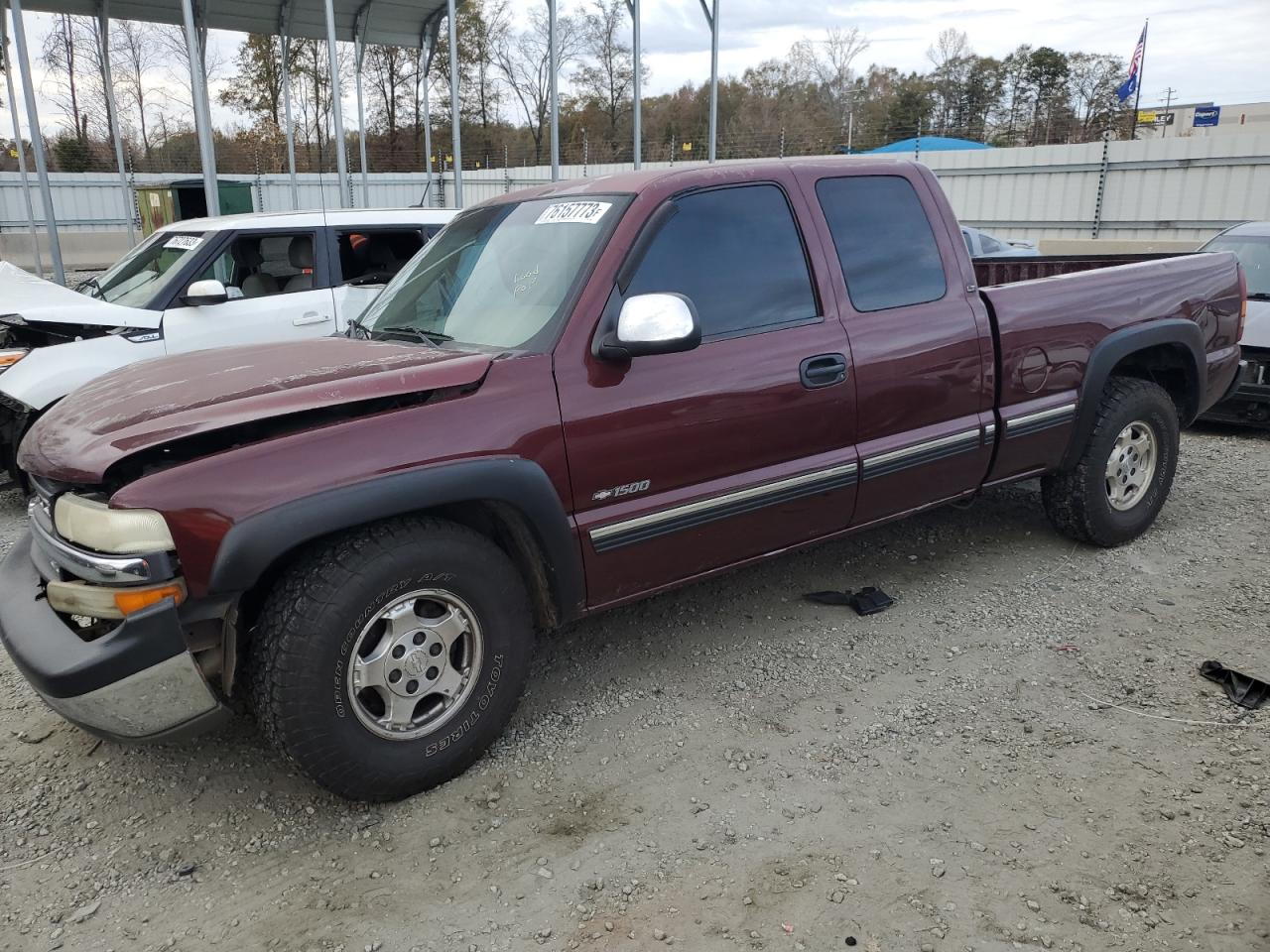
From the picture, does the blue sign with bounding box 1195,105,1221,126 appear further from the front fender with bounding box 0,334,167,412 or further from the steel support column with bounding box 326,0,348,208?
the front fender with bounding box 0,334,167,412

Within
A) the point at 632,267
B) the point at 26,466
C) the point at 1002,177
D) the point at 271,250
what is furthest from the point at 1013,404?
the point at 1002,177

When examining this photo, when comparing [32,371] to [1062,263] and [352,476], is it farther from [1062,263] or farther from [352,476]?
[1062,263]

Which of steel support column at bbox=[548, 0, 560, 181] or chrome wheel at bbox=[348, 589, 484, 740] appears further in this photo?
steel support column at bbox=[548, 0, 560, 181]

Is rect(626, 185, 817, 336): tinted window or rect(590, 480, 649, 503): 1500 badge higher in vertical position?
rect(626, 185, 817, 336): tinted window

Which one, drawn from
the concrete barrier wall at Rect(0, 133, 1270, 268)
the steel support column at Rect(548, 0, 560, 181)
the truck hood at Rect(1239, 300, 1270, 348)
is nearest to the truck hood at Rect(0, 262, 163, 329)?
the steel support column at Rect(548, 0, 560, 181)

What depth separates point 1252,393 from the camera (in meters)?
7.23

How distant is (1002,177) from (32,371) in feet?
57.2

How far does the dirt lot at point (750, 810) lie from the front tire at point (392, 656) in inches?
8.5

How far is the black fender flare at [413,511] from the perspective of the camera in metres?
2.54

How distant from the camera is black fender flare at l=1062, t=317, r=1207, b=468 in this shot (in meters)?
4.50

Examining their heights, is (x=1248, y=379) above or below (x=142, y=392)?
below

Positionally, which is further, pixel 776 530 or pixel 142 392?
pixel 776 530

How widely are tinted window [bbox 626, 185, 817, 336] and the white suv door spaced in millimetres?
3755

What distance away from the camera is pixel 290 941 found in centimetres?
243
